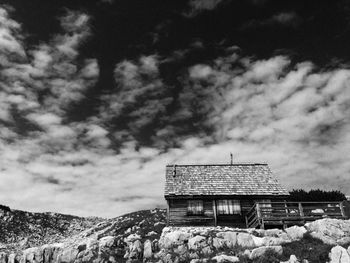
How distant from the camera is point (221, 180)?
34.6 metres

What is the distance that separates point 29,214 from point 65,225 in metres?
8.62

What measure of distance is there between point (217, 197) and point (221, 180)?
2.81m

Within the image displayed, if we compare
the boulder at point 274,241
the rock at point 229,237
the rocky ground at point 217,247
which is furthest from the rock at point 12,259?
the boulder at point 274,241

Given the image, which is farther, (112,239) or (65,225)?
(65,225)

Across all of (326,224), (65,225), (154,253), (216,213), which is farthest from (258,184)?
(65,225)

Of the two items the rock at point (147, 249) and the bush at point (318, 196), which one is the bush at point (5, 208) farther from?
the bush at point (318, 196)

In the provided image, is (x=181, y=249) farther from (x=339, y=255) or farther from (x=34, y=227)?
(x=34, y=227)

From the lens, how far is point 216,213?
31672 mm

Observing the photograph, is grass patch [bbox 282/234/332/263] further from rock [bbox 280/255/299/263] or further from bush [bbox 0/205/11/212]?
bush [bbox 0/205/11/212]

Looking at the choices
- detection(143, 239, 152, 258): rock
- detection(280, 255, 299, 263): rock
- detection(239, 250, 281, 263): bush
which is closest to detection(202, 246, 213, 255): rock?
detection(239, 250, 281, 263): bush

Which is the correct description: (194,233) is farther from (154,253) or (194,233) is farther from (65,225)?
(65,225)

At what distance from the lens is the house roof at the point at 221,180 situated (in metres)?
32.7

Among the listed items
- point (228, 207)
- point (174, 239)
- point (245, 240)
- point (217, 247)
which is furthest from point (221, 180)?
point (217, 247)

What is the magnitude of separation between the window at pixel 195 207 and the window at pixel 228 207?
5.76 ft
